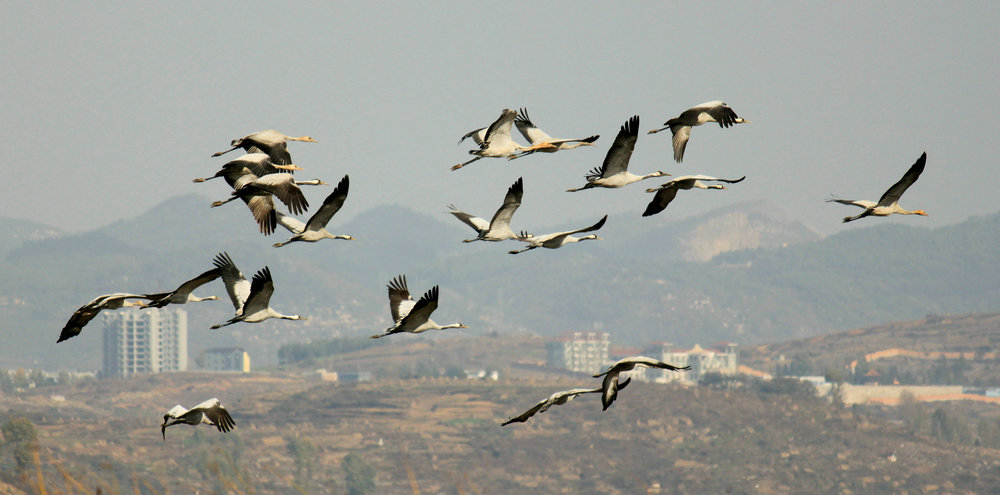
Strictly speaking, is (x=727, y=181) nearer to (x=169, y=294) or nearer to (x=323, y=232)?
(x=323, y=232)

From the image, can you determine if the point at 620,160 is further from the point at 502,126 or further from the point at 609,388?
the point at 609,388

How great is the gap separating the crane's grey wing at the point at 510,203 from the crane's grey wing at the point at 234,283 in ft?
16.1

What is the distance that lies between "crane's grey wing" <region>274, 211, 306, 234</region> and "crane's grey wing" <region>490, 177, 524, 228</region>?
12.2ft

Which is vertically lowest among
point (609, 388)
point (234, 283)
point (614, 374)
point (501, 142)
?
point (609, 388)

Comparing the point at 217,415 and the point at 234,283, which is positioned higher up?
the point at 234,283

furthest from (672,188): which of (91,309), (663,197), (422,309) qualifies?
(91,309)

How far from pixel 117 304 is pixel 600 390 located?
23.9 ft

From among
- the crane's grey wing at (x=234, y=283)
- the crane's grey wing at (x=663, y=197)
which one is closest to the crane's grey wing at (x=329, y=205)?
the crane's grey wing at (x=234, y=283)

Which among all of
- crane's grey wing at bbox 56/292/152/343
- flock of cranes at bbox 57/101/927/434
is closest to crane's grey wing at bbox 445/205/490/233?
flock of cranes at bbox 57/101/927/434

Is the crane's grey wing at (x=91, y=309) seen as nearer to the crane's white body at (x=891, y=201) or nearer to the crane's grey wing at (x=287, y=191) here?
the crane's grey wing at (x=287, y=191)

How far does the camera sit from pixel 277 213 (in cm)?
2198

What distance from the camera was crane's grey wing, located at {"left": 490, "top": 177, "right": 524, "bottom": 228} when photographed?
23172 mm

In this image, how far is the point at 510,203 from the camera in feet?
76.3

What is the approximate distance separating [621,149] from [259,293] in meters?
7.33
